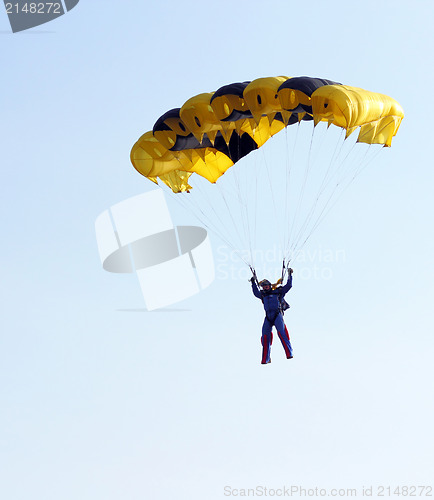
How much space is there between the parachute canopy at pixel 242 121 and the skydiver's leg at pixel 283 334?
12.7 ft

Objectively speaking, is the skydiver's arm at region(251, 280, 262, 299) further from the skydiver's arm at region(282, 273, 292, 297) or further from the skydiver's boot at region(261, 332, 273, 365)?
the skydiver's boot at region(261, 332, 273, 365)

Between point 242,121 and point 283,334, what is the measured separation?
14.4ft

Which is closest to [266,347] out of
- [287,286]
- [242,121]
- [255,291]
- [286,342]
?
[286,342]

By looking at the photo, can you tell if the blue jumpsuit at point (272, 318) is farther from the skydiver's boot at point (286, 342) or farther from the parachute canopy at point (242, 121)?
the parachute canopy at point (242, 121)

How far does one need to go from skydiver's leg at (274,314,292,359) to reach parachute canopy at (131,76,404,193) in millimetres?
3869

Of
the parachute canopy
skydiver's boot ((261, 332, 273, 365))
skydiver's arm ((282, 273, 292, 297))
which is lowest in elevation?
skydiver's boot ((261, 332, 273, 365))

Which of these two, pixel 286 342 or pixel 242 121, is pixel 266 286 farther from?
pixel 242 121

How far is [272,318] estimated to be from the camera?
18469 millimetres

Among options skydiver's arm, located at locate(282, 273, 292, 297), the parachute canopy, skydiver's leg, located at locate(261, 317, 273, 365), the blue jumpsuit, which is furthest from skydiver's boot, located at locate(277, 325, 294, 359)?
the parachute canopy

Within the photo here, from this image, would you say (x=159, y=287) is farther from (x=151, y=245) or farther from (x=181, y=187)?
(x=181, y=187)

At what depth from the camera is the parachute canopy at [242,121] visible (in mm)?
17500

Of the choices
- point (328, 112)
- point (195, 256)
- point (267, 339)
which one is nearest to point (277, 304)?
point (267, 339)

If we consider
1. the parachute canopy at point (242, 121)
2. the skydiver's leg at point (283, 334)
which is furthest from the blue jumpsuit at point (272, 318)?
the parachute canopy at point (242, 121)

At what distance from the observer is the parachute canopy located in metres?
17.5
